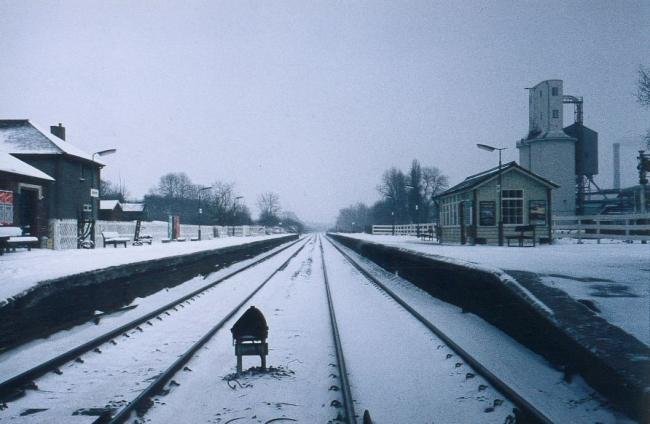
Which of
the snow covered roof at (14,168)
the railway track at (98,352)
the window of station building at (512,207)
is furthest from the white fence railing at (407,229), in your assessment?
the railway track at (98,352)

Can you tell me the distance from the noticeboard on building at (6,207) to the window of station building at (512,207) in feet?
77.3

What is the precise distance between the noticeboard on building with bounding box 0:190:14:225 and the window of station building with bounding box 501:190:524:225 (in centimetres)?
2357

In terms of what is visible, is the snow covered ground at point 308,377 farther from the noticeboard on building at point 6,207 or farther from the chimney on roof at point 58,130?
the chimney on roof at point 58,130

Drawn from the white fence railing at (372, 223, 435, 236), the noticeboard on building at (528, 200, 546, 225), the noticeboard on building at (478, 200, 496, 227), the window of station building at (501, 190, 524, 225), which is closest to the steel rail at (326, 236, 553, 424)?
the noticeboard on building at (478, 200, 496, 227)

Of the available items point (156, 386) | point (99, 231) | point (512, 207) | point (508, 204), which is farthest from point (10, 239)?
point (512, 207)

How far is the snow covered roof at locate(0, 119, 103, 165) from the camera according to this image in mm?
33844

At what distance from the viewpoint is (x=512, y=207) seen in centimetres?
2494

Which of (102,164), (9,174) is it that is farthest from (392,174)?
(9,174)

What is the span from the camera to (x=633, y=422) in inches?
150

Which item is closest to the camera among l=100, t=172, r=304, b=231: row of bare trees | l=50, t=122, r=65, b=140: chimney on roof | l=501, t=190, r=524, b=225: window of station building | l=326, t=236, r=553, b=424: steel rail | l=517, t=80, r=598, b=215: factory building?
l=326, t=236, r=553, b=424: steel rail

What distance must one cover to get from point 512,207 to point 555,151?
98.7 feet

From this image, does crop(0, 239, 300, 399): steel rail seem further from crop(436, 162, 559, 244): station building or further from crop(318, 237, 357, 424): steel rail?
crop(436, 162, 559, 244): station building

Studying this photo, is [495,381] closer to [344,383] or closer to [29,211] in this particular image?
[344,383]

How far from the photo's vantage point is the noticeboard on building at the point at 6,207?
815 inches
